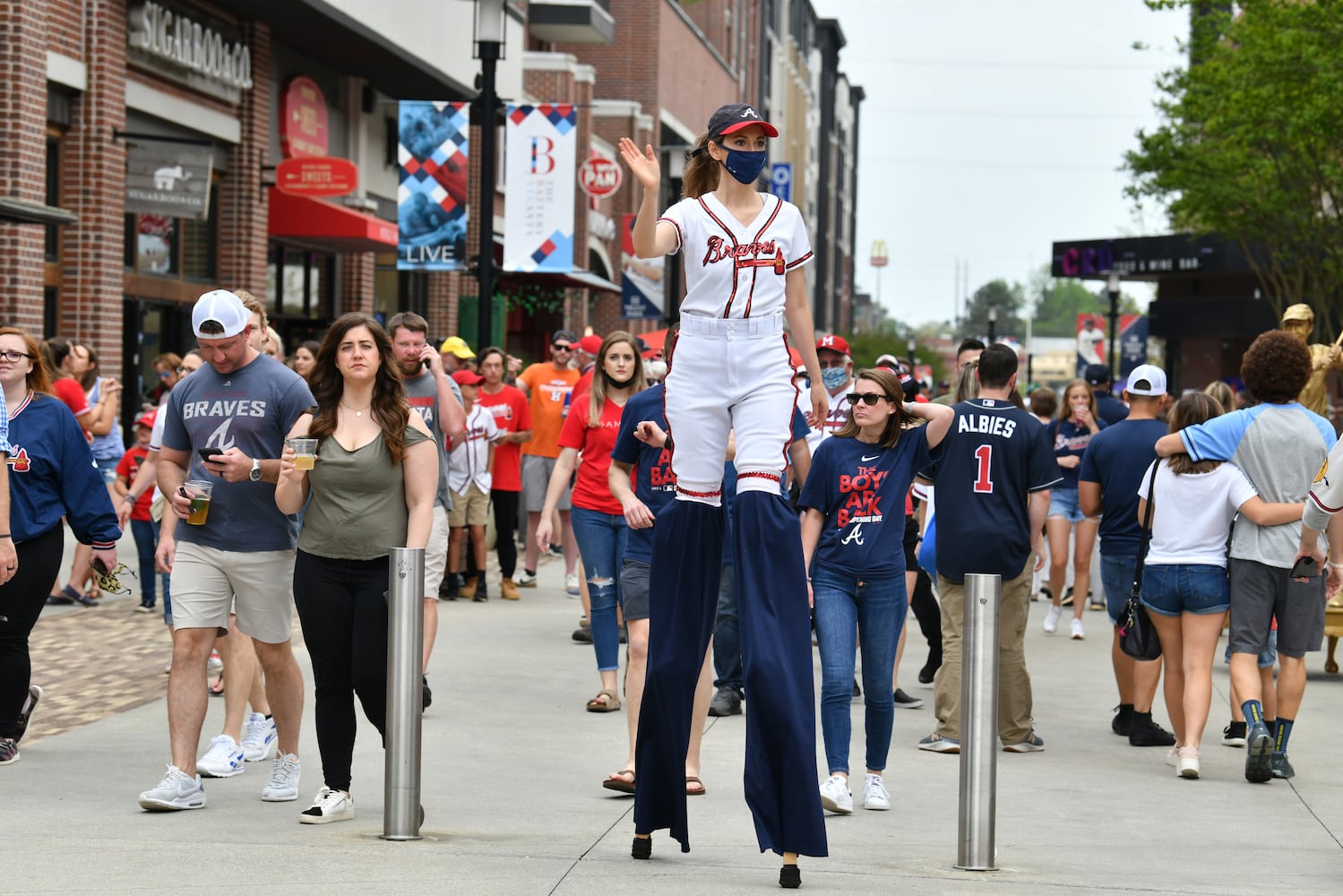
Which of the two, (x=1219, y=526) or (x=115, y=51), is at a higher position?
(x=115, y=51)

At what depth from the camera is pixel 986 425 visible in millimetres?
9086

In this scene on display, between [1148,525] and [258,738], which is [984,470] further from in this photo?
[258,738]

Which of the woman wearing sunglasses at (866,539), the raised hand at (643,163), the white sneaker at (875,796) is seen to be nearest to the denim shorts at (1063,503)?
the woman wearing sunglasses at (866,539)

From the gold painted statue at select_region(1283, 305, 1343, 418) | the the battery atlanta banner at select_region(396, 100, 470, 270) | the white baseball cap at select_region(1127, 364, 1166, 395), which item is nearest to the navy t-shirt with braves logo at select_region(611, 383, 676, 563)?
the white baseball cap at select_region(1127, 364, 1166, 395)

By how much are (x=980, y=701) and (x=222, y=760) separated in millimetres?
3433

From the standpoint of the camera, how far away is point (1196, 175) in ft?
108

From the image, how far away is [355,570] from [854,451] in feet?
7.84

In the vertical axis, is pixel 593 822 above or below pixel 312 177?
below

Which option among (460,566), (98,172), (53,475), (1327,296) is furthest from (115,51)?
(1327,296)

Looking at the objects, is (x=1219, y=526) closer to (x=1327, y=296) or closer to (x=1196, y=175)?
(x=1196, y=175)

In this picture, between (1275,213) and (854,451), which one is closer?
(854,451)

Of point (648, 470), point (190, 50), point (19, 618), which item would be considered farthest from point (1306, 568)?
point (190, 50)

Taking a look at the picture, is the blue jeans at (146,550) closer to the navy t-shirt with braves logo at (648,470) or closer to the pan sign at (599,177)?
the navy t-shirt with braves logo at (648,470)

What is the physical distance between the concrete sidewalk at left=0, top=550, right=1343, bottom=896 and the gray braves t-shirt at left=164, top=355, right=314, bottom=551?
3.50 ft
